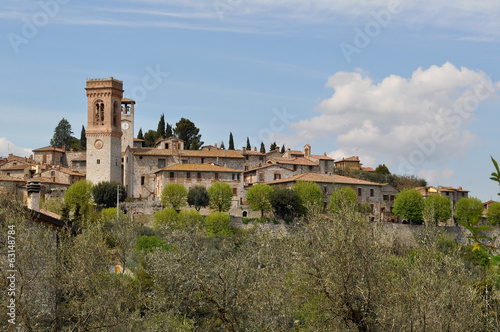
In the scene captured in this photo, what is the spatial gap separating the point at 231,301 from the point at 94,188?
4916 centimetres

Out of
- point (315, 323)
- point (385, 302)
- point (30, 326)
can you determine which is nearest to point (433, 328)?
point (385, 302)

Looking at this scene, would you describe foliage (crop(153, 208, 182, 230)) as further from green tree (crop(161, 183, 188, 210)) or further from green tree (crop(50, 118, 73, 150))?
green tree (crop(50, 118, 73, 150))

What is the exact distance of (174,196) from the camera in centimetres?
5922

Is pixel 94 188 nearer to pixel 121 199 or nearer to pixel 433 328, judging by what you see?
pixel 121 199

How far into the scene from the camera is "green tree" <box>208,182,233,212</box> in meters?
59.8

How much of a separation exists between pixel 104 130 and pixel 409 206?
115ft

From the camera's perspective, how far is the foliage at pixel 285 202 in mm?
58969

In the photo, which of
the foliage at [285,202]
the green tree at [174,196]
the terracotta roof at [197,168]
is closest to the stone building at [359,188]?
the foliage at [285,202]

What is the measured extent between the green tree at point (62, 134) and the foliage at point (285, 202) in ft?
185

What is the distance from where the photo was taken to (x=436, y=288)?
43.1 feet

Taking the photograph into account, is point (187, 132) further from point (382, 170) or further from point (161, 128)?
point (382, 170)

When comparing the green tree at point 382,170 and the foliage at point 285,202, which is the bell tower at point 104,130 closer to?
the foliage at point 285,202

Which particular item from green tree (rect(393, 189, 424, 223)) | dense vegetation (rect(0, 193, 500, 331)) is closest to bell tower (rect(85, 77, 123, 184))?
green tree (rect(393, 189, 424, 223))

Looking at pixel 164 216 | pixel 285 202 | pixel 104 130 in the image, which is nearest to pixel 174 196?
pixel 164 216
